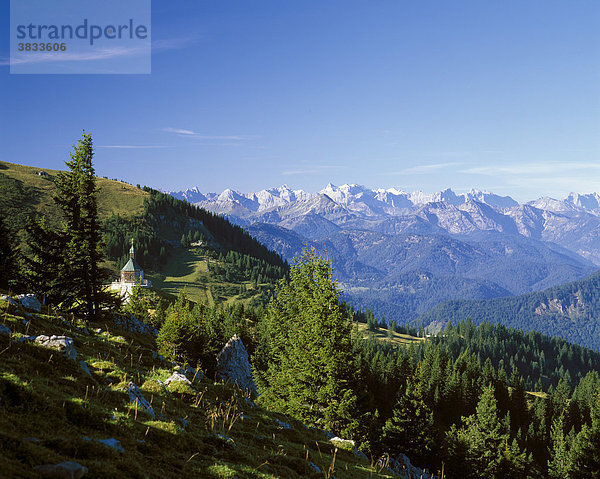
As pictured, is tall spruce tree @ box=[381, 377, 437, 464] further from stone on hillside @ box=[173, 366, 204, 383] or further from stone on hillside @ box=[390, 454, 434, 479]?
stone on hillside @ box=[173, 366, 204, 383]

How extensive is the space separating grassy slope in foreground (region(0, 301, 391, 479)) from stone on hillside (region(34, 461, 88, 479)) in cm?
24

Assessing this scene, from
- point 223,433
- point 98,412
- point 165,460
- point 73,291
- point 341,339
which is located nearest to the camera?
point 165,460

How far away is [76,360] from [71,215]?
94.9 feet

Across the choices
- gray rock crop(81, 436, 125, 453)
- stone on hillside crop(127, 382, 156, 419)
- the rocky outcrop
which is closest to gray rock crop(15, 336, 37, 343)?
stone on hillside crop(127, 382, 156, 419)

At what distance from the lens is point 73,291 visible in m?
39.9

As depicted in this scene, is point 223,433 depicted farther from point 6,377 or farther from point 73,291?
point 73,291

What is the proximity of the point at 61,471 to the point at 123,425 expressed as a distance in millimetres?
4734

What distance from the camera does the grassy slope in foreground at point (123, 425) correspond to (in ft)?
32.8

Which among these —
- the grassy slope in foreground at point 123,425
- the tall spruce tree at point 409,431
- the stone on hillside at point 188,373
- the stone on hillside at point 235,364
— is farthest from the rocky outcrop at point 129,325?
the tall spruce tree at point 409,431

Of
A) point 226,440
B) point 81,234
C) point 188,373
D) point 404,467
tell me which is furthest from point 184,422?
point 404,467

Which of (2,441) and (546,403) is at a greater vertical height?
(2,441)

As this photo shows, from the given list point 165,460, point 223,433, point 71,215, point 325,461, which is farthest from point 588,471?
point 71,215

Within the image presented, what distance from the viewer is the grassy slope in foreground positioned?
32.8ft

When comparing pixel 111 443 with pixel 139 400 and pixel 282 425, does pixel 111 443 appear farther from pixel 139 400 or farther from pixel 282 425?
pixel 282 425
